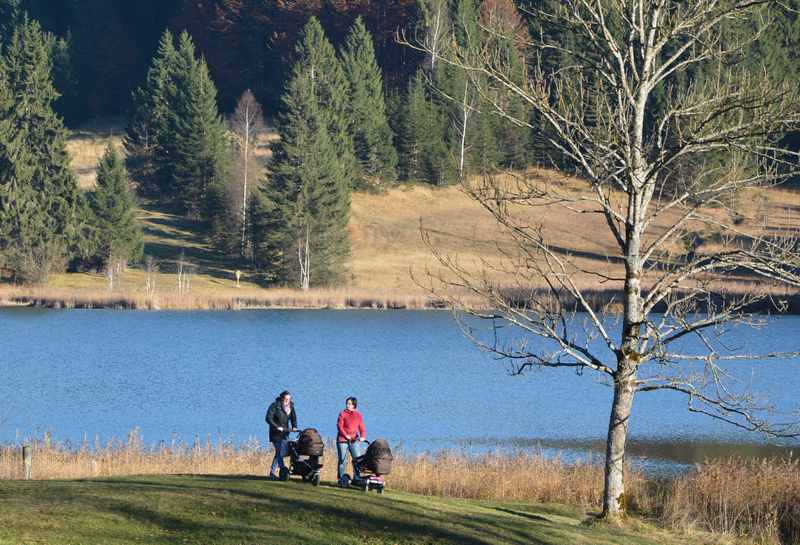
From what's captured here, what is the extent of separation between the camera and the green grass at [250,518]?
15.8 metres

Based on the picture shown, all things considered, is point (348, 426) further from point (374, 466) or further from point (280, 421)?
point (280, 421)

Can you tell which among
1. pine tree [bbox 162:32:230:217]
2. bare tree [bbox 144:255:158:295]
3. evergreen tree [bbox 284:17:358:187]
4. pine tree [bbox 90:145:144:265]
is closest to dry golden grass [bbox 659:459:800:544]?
bare tree [bbox 144:255:158:295]

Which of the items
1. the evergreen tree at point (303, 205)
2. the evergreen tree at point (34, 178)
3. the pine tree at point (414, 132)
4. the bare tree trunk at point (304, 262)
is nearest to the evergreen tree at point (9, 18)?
the evergreen tree at point (34, 178)

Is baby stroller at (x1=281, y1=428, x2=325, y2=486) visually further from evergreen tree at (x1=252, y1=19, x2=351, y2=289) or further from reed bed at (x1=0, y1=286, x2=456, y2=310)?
evergreen tree at (x1=252, y1=19, x2=351, y2=289)

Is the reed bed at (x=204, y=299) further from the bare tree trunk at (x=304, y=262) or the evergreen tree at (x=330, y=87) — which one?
the evergreen tree at (x=330, y=87)

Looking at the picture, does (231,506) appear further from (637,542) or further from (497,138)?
(497,138)

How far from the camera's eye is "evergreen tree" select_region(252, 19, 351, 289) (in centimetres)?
7694

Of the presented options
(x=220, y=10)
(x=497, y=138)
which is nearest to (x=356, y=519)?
(x=497, y=138)

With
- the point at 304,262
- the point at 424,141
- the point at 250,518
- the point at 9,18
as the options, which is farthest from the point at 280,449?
the point at 9,18

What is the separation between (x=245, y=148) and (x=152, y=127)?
9804 mm

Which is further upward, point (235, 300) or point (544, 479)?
Result: point (235, 300)

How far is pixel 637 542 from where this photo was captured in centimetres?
1867

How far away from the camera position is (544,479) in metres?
23.9

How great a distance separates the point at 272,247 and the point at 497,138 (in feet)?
83.6
